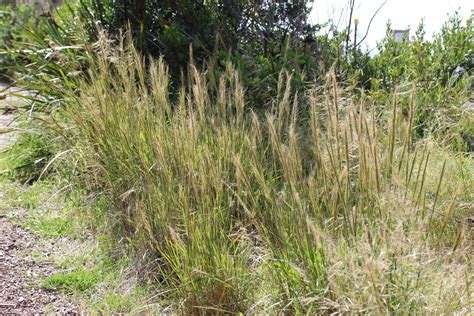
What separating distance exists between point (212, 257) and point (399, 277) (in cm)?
105

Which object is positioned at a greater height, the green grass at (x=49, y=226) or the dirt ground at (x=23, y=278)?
the green grass at (x=49, y=226)

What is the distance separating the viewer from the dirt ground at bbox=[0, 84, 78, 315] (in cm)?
371

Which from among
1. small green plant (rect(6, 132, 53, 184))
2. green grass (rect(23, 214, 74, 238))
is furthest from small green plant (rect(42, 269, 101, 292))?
small green plant (rect(6, 132, 53, 184))

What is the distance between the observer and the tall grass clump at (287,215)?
246 cm

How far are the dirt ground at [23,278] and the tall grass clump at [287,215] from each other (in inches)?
21.9

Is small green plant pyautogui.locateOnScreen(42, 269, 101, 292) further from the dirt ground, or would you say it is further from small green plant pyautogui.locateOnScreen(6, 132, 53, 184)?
small green plant pyautogui.locateOnScreen(6, 132, 53, 184)

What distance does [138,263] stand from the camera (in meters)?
3.92

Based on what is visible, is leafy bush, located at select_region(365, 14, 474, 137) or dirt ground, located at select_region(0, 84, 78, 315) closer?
dirt ground, located at select_region(0, 84, 78, 315)

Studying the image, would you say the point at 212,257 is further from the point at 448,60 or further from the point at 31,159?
the point at 448,60

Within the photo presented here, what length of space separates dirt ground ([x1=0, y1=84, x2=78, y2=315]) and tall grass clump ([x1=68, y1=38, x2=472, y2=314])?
557mm

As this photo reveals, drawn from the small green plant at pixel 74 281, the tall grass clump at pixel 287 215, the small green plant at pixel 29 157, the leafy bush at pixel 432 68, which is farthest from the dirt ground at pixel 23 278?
the leafy bush at pixel 432 68

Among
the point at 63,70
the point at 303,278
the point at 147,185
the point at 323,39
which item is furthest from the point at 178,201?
the point at 323,39

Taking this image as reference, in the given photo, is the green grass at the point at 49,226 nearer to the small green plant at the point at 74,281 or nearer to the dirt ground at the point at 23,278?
the dirt ground at the point at 23,278

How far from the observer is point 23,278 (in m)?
4.07
